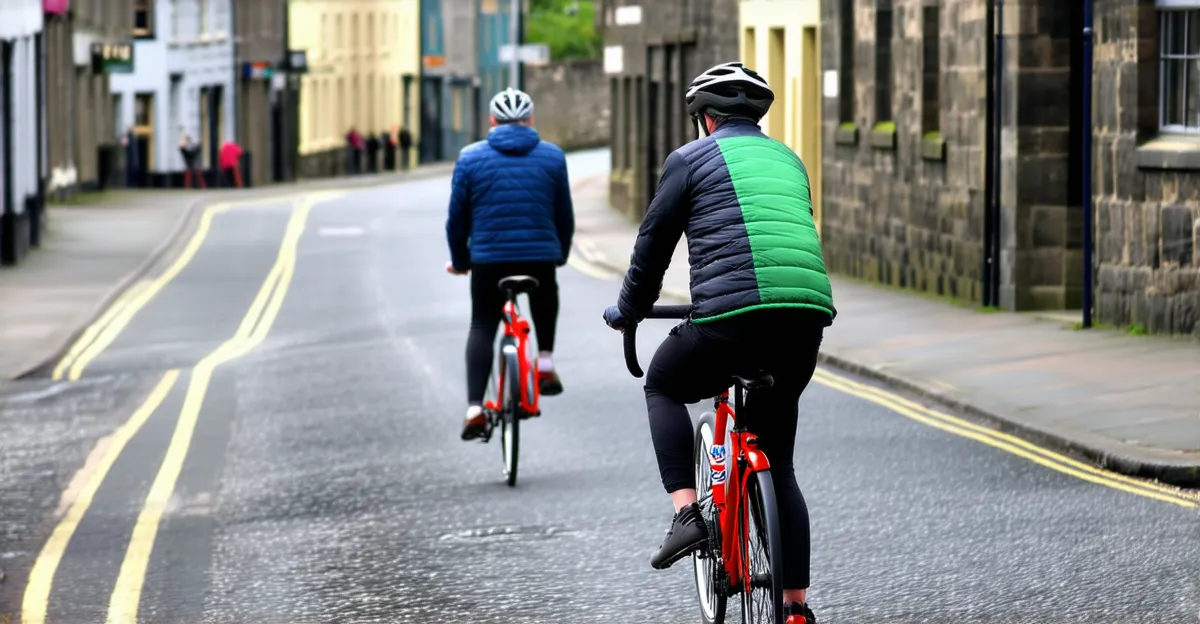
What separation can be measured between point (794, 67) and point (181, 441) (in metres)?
17.0

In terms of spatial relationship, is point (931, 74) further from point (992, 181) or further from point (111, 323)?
point (111, 323)

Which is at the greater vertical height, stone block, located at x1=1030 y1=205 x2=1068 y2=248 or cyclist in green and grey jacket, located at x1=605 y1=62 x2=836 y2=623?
cyclist in green and grey jacket, located at x1=605 y1=62 x2=836 y2=623

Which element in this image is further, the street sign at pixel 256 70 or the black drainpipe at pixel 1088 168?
the street sign at pixel 256 70

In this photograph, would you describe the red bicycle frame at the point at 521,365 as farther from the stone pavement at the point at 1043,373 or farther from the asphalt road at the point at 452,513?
the stone pavement at the point at 1043,373

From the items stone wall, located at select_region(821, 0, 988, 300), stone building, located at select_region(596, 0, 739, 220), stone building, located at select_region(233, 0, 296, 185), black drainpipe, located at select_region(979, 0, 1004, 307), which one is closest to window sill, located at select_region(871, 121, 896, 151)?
stone wall, located at select_region(821, 0, 988, 300)

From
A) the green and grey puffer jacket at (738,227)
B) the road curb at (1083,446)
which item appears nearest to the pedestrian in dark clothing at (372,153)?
the road curb at (1083,446)

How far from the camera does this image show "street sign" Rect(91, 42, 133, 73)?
48375 mm

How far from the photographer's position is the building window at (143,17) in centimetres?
5784

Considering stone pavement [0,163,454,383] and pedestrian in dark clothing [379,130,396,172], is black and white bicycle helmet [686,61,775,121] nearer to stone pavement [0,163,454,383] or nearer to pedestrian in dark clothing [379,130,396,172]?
stone pavement [0,163,454,383]

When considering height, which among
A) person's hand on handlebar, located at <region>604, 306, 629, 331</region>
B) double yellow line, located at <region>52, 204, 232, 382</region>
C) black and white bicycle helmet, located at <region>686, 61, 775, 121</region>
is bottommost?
double yellow line, located at <region>52, 204, 232, 382</region>

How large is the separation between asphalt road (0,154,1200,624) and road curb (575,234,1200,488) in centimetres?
35

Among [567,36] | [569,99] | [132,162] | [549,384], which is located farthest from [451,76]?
[549,384]

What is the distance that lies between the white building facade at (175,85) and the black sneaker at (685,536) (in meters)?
49.9

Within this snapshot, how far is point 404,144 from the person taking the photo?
77250 mm
